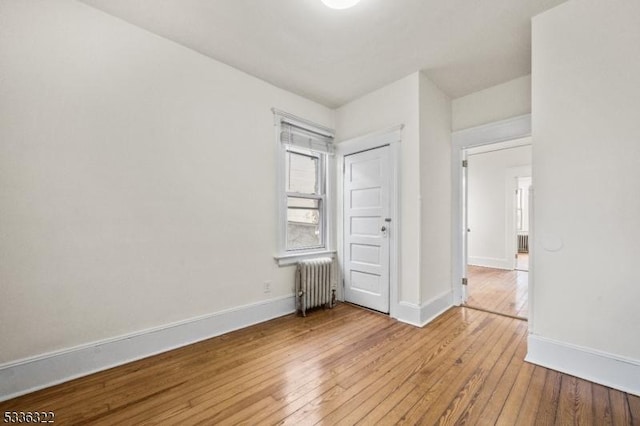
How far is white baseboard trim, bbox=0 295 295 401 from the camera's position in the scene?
171cm

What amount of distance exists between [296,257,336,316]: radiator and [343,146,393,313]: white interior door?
0.36 m

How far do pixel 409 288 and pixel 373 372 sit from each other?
1200 millimetres

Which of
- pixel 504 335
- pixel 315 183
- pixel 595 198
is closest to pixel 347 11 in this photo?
pixel 315 183

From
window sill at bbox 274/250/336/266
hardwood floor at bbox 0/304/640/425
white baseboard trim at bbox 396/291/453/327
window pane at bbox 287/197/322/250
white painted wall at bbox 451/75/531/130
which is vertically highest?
white painted wall at bbox 451/75/531/130

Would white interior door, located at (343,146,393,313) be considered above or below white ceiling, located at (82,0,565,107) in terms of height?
below

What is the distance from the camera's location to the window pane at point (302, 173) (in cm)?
339

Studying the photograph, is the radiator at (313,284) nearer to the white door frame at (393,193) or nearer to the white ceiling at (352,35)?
the white door frame at (393,193)

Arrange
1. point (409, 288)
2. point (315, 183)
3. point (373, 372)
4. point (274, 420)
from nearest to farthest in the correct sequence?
1. point (274, 420)
2. point (373, 372)
3. point (409, 288)
4. point (315, 183)

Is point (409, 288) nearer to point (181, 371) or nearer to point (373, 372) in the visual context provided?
point (373, 372)

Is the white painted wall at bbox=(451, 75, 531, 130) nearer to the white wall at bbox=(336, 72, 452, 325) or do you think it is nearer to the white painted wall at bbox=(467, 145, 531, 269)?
the white wall at bbox=(336, 72, 452, 325)

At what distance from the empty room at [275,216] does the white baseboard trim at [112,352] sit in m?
0.01

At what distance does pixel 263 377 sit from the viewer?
75.4 inches

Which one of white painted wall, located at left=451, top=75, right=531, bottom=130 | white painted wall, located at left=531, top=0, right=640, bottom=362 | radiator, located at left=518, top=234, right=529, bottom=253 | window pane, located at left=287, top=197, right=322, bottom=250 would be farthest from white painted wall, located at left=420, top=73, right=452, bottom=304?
radiator, located at left=518, top=234, right=529, bottom=253

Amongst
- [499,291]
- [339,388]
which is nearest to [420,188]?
[339,388]
